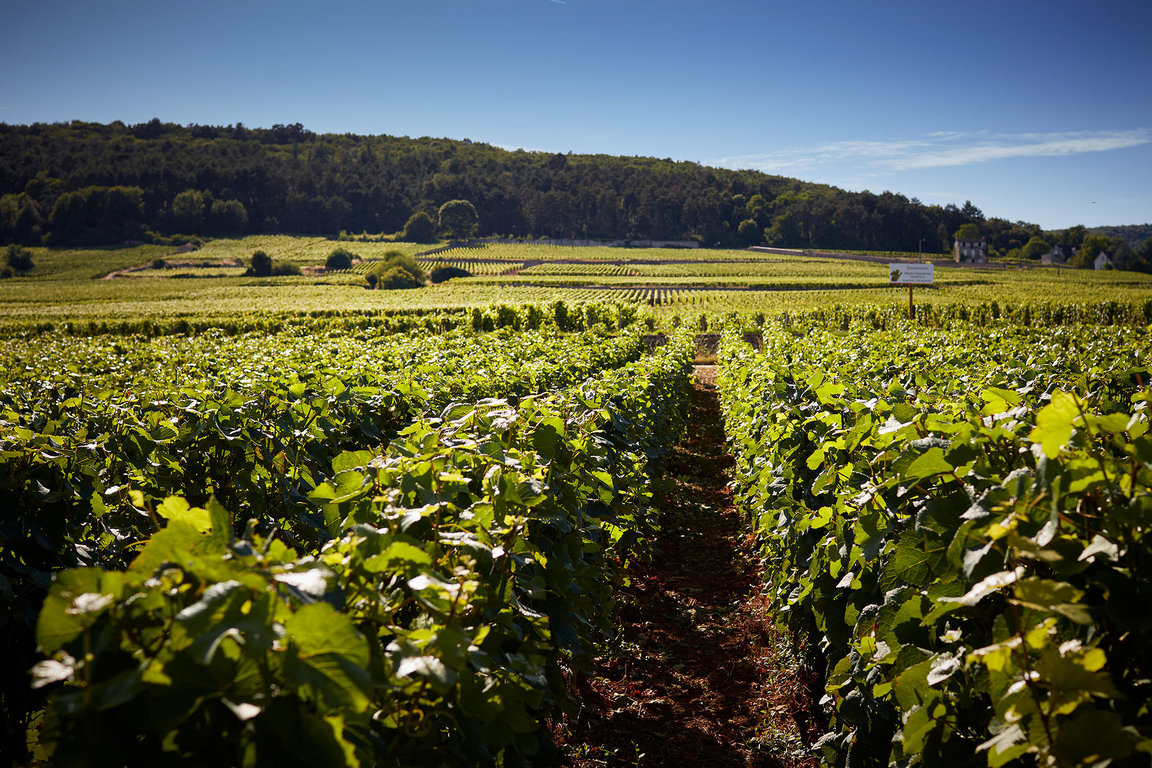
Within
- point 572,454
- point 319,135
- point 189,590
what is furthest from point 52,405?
point 319,135

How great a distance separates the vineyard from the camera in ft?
3.44

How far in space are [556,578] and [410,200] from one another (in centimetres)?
14827

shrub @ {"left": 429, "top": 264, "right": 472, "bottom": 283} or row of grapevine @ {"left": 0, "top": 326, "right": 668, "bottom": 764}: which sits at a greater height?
shrub @ {"left": 429, "top": 264, "right": 472, "bottom": 283}

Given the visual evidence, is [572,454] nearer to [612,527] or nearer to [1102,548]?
[612,527]

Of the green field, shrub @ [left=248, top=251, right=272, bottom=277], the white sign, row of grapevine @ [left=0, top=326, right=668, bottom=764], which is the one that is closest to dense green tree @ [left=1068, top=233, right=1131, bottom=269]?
the green field

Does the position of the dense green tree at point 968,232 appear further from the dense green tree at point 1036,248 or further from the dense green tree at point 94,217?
the dense green tree at point 94,217

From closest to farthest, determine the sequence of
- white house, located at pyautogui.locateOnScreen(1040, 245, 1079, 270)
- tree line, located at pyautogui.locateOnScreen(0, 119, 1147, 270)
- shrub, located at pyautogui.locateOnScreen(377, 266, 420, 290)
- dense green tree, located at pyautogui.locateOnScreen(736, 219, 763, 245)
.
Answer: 1. shrub, located at pyautogui.locateOnScreen(377, 266, 420, 290)
2. white house, located at pyautogui.locateOnScreen(1040, 245, 1079, 270)
3. tree line, located at pyautogui.locateOnScreen(0, 119, 1147, 270)
4. dense green tree, located at pyautogui.locateOnScreen(736, 219, 763, 245)

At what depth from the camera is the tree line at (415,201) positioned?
122 m

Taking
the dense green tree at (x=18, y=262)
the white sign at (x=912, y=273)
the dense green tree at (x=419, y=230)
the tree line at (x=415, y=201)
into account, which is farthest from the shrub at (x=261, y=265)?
the white sign at (x=912, y=273)

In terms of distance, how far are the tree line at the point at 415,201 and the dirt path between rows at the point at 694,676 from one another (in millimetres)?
127497

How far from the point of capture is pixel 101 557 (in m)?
3.06

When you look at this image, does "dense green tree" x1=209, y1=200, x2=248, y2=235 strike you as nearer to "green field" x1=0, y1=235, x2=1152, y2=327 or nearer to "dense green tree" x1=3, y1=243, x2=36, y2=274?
"green field" x1=0, y1=235, x2=1152, y2=327

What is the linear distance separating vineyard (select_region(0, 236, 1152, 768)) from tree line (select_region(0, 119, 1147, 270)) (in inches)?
5074

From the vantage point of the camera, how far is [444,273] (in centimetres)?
8850
